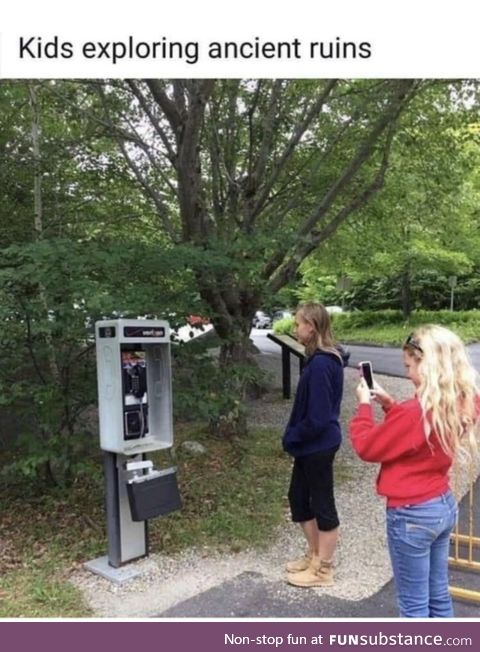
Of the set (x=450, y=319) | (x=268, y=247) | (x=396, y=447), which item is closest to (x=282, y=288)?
(x=268, y=247)

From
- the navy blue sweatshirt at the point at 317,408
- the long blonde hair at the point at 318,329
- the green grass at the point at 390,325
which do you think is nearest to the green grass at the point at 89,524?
the navy blue sweatshirt at the point at 317,408

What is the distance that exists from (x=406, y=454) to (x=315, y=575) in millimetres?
1504

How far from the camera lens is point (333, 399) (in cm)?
359

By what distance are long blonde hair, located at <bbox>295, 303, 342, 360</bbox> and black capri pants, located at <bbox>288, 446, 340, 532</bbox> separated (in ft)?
1.91

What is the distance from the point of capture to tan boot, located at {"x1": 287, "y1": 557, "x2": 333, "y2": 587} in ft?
12.2

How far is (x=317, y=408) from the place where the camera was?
3.52 m

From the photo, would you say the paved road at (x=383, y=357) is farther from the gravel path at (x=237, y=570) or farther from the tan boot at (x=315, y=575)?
the tan boot at (x=315, y=575)

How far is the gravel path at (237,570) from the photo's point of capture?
A: 360 centimetres

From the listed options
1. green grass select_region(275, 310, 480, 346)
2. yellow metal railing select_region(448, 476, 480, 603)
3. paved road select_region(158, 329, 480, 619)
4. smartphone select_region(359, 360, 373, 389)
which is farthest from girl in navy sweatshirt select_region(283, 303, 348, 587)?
green grass select_region(275, 310, 480, 346)

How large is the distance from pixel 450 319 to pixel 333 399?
883 inches

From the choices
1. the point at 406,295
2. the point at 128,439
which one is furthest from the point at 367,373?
the point at 406,295

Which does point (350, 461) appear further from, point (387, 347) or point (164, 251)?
point (387, 347)

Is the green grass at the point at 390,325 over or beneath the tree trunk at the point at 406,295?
beneath

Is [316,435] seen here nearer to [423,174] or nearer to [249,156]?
[249,156]
